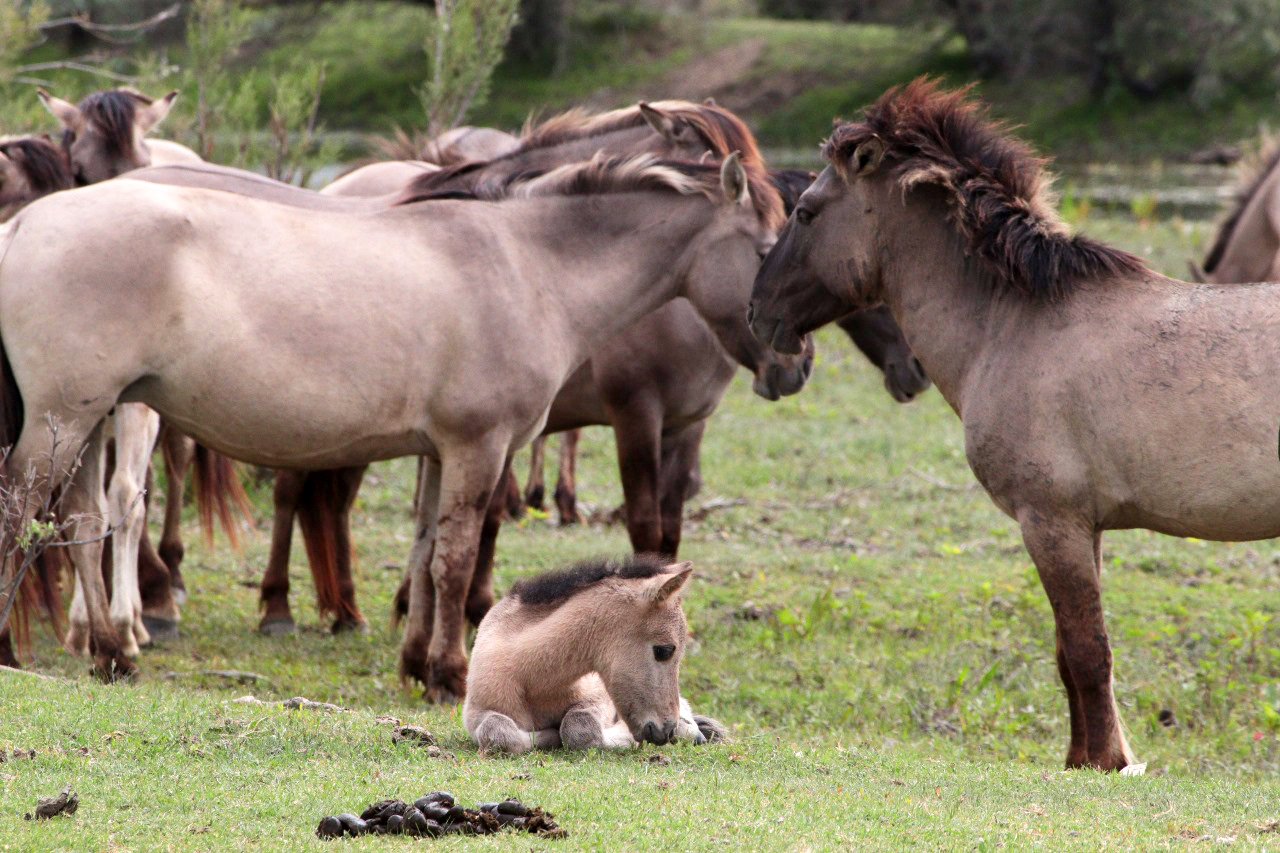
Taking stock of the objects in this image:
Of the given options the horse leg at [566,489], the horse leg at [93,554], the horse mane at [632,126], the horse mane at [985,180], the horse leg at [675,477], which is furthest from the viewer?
the horse leg at [566,489]

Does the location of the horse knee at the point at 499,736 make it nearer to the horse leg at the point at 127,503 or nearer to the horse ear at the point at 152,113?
the horse leg at the point at 127,503

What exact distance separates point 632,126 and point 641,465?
1992 mm

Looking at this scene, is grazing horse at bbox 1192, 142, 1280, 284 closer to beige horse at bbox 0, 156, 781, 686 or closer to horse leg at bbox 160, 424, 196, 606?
beige horse at bbox 0, 156, 781, 686

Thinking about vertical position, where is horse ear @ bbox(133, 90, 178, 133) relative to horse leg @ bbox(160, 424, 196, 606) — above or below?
above

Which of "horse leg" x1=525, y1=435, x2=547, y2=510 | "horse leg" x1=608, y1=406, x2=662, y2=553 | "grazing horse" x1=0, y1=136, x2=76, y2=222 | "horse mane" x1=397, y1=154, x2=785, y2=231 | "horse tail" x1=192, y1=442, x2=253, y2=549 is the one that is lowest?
"horse leg" x1=525, y1=435, x2=547, y2=510

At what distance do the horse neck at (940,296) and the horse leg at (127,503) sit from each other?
4024 mm

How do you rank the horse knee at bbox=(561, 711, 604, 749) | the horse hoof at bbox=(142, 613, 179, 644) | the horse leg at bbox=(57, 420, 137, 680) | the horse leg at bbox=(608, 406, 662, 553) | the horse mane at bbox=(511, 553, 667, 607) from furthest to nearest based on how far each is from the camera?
the horse leg at bbox=(608, 406, 662, 553) → the horse hoof at bbox=(142, 613, 179, 644) → the horse leg at bbox=(57, 420, 137, 680) → the horse mane at bbox=(511, 553, 667, 607) → the horse knee at bbox=(561, 711, 604, 749)

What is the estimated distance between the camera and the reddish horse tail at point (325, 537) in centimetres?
870

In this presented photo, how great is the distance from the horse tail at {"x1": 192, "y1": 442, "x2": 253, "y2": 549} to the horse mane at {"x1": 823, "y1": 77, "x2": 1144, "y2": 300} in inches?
181

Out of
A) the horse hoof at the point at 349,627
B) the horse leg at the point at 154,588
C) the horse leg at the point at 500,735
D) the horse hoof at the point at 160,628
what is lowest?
the horse hoof at the point at 349,627

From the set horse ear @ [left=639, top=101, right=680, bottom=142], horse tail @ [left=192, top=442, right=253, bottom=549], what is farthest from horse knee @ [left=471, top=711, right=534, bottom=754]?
horse tail @ [left=192, top=442, right=253, bottom=549]

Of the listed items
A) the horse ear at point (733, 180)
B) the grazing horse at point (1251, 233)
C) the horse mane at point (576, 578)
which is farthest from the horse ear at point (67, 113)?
the grazing horse at point (1251, 233)

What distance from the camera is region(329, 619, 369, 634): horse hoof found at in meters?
Result: 8.76

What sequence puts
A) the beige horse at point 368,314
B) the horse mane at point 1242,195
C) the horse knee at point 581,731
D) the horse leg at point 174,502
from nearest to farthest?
1. the horse knee at point 581,731
2. the beige horse at point 368,314
3. the horse leg at point 174,502
4. the horse mane at point 1242,195
